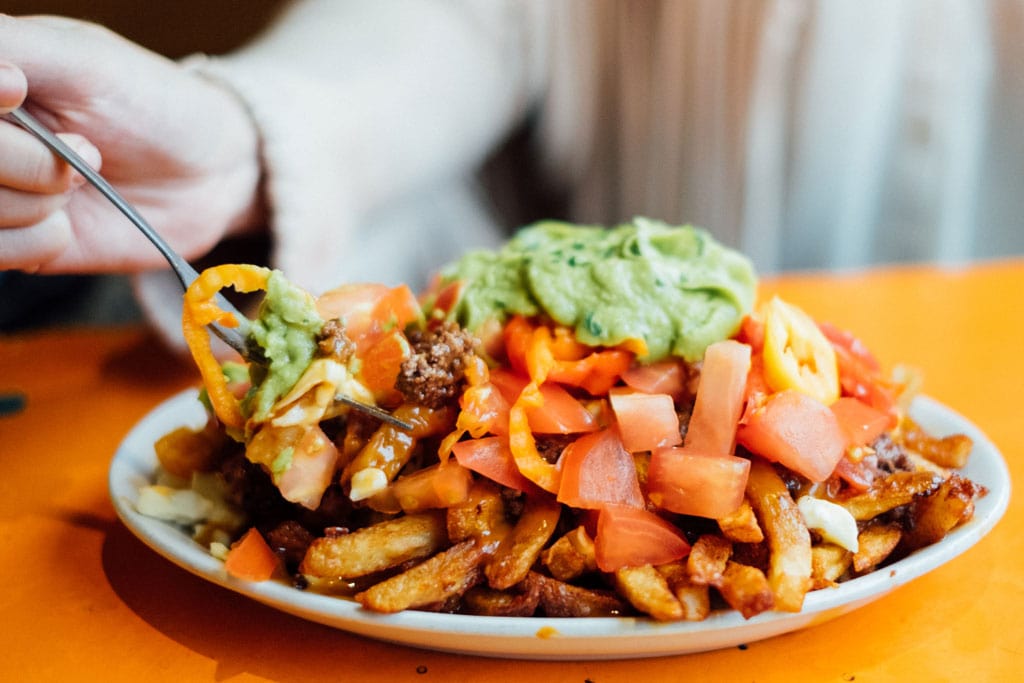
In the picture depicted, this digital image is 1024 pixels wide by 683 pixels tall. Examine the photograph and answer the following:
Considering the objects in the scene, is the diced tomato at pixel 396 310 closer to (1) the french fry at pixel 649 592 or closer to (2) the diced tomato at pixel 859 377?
(1) the french fry at pixel 649 592

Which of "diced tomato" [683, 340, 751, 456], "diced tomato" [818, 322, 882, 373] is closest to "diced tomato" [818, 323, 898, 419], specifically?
"diced tomato" [818, 322, 882, 373]

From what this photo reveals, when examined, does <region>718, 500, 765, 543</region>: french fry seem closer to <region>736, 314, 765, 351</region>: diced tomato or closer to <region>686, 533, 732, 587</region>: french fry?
<region>686, 533, 732, 587</region>: french fry

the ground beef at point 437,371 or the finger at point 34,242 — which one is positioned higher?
the finger at point 34,242

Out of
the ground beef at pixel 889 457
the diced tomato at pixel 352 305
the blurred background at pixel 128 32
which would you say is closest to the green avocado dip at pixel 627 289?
the diced tomato at pixel 352 305

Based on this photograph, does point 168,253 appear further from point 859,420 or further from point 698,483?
point 859,420

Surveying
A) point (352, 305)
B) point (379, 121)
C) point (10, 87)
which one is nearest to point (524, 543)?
point (352, 305)

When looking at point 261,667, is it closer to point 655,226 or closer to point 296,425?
point 296,425
